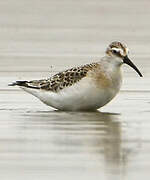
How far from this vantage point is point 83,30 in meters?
22.8

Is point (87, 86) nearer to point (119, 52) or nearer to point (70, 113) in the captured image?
point (70, 113)

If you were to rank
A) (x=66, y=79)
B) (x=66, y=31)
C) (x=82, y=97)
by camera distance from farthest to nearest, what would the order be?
1. (x=66, y=31)
2. (x=66, y=79)
3. (x=82, y=97)

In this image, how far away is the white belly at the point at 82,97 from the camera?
45.9ft

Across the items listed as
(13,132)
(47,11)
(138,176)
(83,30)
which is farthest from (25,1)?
(138,176)

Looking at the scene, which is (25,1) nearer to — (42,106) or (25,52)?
(25,52)

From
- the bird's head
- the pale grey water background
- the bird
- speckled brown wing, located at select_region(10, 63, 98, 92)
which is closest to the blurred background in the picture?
the pale grey water background

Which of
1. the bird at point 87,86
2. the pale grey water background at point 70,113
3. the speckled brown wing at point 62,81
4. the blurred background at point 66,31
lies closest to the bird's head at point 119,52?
the bird at point 87,86

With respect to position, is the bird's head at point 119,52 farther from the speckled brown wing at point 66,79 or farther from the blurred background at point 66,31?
the blurred background at point 66,31

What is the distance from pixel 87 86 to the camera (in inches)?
554

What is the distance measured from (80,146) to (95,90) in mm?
2844

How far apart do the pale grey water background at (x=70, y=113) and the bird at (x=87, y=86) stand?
0.18 m

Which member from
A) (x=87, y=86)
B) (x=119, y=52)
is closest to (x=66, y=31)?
(x=119, y=52)

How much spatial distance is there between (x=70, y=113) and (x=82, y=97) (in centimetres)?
29

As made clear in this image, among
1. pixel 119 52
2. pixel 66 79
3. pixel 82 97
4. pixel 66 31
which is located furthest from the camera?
pixel 66 31
